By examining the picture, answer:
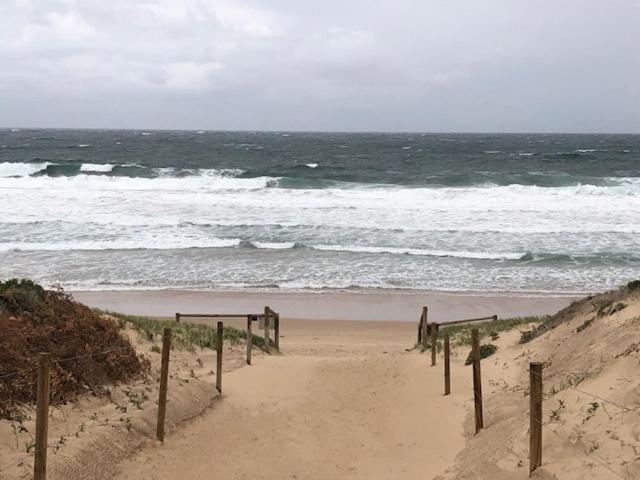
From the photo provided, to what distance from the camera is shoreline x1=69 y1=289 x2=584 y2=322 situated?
743 inches

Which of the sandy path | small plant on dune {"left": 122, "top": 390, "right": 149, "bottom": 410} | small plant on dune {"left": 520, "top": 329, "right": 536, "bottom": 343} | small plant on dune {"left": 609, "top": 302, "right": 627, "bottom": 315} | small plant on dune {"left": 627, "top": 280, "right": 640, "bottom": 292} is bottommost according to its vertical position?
the sandy path

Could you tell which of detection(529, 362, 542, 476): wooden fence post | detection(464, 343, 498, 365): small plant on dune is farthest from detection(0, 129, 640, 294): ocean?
detection(529, 362, 542, 476): wooden fence post

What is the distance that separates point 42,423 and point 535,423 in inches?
179

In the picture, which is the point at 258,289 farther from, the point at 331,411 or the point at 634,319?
the point at 634,319

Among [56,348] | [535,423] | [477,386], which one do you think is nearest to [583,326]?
[477,386]

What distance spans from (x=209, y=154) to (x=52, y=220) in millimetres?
47694

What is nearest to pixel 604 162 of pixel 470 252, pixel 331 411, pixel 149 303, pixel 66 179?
pixel 470 252

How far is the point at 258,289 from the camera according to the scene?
2142 cm

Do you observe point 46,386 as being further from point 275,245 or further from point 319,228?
point 319,228

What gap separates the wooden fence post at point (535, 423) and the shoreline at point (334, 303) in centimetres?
1227

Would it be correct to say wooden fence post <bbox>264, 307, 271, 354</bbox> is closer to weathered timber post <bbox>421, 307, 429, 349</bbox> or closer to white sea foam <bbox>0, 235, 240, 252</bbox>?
weathered timber post <bbox>421, 307, 429, 349</bbox>

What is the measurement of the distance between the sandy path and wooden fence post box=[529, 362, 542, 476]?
1.53 metres

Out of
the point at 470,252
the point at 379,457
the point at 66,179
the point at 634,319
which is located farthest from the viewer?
the point at 66,179

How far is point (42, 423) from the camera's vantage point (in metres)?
5.65
